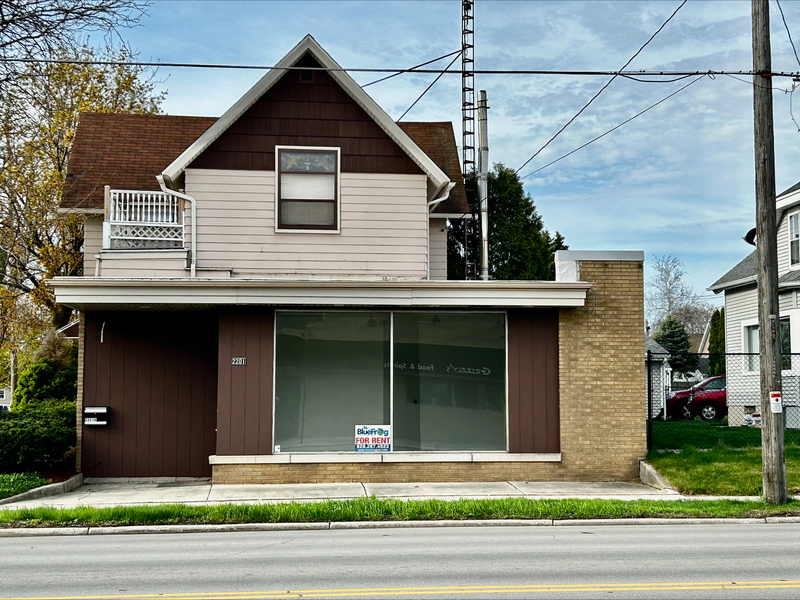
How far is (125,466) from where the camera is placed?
15.9 metres

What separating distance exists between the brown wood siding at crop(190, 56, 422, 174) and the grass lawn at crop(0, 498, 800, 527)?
24.3ft

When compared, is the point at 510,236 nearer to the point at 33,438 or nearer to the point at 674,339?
the point at 674,339

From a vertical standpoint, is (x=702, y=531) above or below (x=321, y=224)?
below

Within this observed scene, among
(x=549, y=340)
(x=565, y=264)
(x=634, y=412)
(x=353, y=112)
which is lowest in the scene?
(x=634, y=412)

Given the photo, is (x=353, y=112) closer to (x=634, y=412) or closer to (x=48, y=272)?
(x=634, y=412)

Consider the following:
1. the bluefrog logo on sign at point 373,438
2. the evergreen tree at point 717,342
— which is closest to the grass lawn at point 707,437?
the bluefrog logo on sign at point 373,438

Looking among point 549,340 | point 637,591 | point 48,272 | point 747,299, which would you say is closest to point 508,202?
point 747,299

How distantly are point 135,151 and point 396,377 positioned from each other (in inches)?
391

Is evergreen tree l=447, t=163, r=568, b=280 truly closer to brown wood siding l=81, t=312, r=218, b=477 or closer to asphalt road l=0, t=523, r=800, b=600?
brown wood siding l=81, t=312, r=218, b=477

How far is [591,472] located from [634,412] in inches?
53.4

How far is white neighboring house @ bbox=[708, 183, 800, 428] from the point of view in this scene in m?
23.8

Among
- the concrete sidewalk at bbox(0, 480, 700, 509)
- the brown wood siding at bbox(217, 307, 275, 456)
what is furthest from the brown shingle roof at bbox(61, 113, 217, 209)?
the concrete sidewalk at bbox(0, 480, 700, 509)

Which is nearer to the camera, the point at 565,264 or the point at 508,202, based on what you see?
the point at 565,264

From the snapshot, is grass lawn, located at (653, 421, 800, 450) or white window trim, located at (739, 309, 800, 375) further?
white window trim, located at (739, 309, 800, 375)
